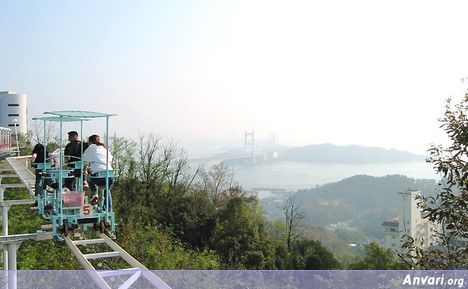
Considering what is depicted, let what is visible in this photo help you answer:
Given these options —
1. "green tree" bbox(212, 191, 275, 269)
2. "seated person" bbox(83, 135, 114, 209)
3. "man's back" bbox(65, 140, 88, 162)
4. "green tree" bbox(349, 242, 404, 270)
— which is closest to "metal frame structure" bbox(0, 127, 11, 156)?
"green tree" bbox(212, 191, 275, 269)

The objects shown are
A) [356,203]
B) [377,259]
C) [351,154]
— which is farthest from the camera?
[351,154]

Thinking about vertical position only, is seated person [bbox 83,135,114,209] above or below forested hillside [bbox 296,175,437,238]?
above

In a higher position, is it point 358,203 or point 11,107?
point 11,107

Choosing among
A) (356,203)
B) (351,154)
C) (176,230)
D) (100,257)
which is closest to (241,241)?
(176,230)

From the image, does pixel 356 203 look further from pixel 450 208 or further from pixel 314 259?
pixel 450 208

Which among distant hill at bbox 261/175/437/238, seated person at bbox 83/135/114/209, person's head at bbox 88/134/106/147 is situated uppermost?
person's head at bbox 88/134/106/147

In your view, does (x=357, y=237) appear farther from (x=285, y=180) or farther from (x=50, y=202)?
(x=50, y=202)

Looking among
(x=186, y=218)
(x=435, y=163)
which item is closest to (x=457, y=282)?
(x=435, y=163)

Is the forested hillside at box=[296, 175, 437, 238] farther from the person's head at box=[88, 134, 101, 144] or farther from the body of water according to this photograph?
the person's head at box=[88, 134, 101, 144]

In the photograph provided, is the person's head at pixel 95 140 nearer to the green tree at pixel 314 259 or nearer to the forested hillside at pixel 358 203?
the green tree at pixel 314 259
